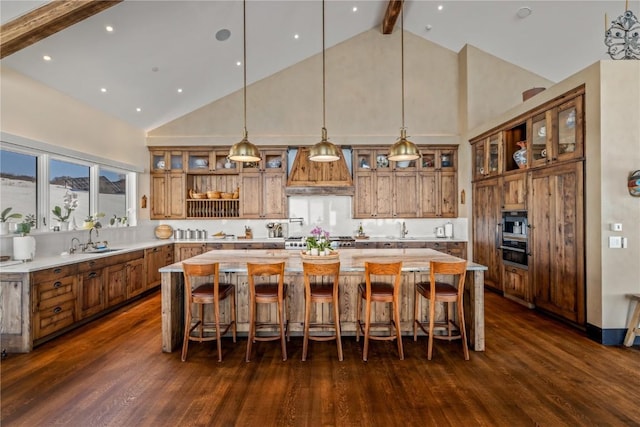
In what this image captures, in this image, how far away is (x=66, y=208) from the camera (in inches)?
184

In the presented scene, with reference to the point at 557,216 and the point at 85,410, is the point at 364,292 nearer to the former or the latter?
the point at 85,410

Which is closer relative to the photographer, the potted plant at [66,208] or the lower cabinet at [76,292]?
the lower cabinet at [76,292]

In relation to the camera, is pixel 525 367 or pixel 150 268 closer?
pixel 525 367

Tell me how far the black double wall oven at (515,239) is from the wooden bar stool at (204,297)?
429 cm

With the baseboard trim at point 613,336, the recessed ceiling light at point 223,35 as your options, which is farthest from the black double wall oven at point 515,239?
the recessed ceiling light at point 223,35

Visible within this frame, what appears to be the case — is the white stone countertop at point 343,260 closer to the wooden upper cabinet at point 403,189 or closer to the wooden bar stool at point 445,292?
the wooden bar stool at point 445,292

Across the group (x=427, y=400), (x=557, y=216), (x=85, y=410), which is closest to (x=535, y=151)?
(x=557, y=216)

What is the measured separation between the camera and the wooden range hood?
649 cm

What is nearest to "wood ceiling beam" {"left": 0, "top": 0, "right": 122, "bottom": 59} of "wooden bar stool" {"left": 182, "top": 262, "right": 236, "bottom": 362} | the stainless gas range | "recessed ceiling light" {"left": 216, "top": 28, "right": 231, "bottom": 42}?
"recessed ceiling light" {"left": 216, "top": 28, "right": 231, "bottom": 42}

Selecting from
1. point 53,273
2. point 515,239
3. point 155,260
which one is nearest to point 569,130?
point 515,239

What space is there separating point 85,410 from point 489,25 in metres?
7.56

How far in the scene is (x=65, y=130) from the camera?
14.8 ft

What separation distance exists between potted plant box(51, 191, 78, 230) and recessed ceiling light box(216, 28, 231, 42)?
3336 millimetres

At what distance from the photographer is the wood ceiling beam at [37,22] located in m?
3.24
